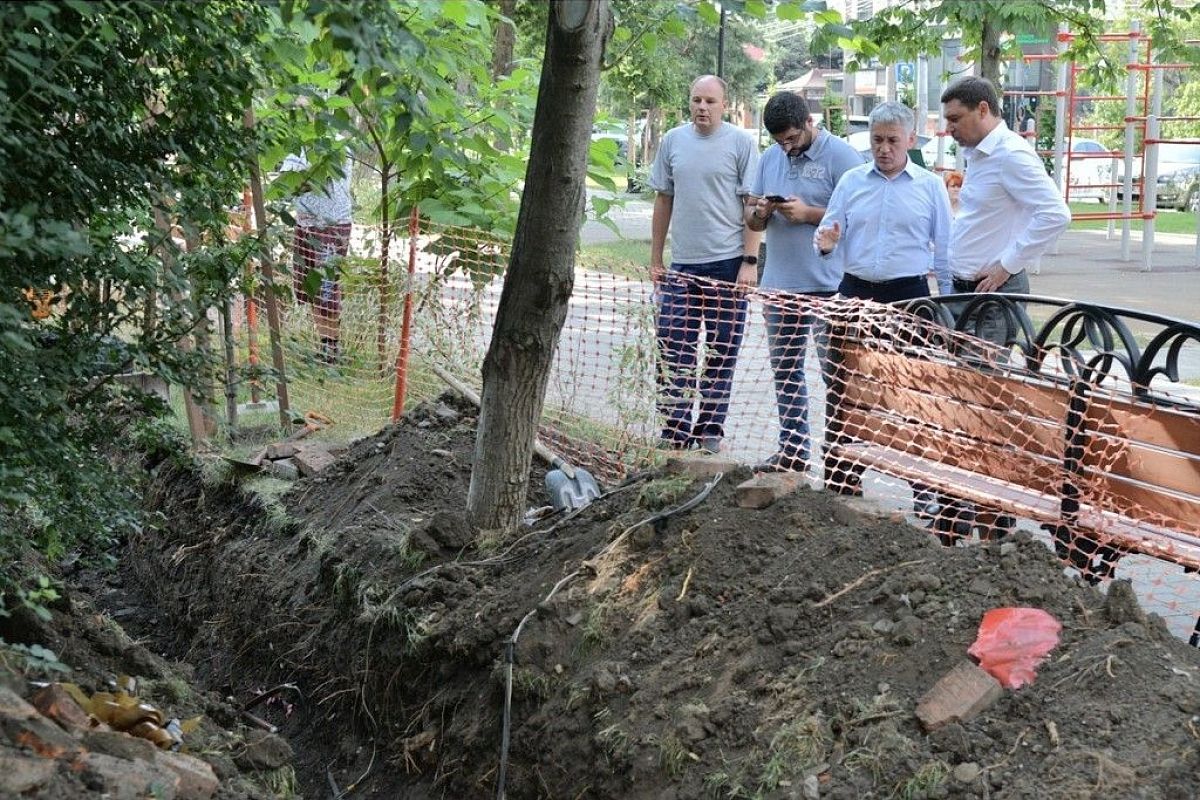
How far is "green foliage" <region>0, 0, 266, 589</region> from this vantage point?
3.71 metres

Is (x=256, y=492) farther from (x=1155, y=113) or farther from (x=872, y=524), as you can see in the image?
(x=1155, y=113)

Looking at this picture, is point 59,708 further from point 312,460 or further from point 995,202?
point 995,202

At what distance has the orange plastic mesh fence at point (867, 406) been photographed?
15.7 feet

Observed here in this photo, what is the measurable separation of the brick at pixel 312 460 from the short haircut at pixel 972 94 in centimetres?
365

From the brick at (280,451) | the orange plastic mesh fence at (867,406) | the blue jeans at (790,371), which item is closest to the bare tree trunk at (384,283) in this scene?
the orange plastic mesh fence at (867,406)

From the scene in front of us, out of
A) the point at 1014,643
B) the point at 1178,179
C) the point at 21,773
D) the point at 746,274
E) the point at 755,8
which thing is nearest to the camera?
the point at 21,773

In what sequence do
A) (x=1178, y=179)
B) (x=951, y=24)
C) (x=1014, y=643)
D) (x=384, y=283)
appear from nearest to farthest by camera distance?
(x=1014, y=643)
(x=384, y=283)
(x=951, y=24)
(x=1178, y=179)

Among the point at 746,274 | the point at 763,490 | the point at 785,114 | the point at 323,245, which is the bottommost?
the point at 763,490

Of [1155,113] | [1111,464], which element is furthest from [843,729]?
[1155,113]

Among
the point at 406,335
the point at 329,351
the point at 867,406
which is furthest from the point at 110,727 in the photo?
the point at 329,351

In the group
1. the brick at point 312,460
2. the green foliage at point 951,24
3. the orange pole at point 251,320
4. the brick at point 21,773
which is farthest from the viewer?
the green foliage at point 951,24

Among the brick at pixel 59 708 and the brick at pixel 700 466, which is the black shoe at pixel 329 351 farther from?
the brick at pixel 59 708

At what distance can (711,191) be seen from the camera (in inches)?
307

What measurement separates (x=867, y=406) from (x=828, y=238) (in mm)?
1268
